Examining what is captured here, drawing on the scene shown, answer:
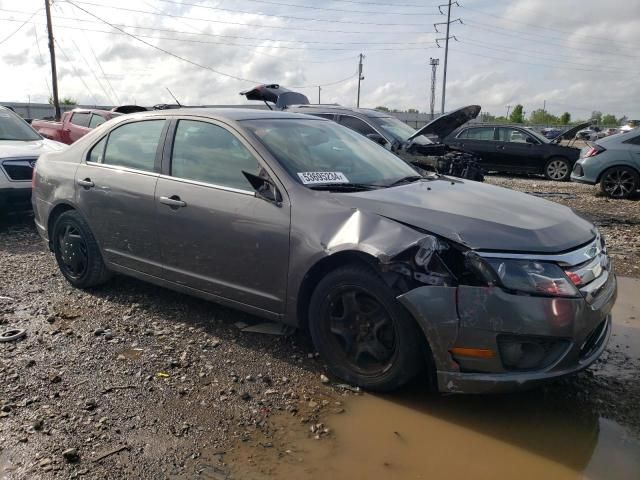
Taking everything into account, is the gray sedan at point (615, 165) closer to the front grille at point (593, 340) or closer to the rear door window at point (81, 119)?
the front grille at point (593, 340)

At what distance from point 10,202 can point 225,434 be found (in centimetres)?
604

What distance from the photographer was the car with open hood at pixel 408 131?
322 inches

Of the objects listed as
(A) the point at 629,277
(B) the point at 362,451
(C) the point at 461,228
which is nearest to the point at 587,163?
(A) the point at 629,277

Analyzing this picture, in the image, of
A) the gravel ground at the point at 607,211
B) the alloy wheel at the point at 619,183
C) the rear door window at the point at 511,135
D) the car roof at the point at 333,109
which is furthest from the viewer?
the rear door window at the point at 511,135

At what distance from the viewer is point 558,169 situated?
49.0 ft

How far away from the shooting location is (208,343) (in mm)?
4094

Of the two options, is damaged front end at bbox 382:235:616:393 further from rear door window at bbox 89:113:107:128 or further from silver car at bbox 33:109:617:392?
rear door window at bbox 89:113:107:128

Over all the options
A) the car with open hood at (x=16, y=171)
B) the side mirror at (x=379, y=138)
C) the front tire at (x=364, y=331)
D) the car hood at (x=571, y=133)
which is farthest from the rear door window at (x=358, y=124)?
the front tire at (x=364, y=331)

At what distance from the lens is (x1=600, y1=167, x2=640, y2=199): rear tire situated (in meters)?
11.0

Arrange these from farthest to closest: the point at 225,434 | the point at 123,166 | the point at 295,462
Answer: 1. the point at 123,166
2. the point at 225,434
3. the point at 295,462

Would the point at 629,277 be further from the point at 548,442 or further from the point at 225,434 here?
the point at 225,434

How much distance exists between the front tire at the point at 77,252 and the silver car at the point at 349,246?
0.03 m

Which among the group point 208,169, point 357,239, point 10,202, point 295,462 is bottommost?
point 295,462

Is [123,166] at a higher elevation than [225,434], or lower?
higher
